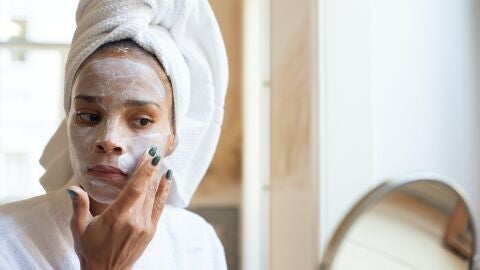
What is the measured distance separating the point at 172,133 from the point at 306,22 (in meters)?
0.58

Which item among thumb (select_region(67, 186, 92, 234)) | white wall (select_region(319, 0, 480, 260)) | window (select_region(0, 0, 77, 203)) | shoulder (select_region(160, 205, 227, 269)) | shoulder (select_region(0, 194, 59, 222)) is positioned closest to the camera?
thumb (select_region(67, 186, 92, 234))

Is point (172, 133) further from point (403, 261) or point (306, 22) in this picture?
point (306, 22)

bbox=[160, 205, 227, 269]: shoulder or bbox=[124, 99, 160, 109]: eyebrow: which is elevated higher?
bbox=[124, 99, 160, 109]: eyebrow

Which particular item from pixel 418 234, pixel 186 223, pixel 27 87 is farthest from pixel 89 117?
pixel 27 87

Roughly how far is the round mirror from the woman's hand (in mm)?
232

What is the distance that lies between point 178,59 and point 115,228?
26 centimetres

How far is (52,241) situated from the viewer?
0.67m

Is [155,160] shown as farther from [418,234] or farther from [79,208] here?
[418,234]

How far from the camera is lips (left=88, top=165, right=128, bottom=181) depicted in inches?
25.0

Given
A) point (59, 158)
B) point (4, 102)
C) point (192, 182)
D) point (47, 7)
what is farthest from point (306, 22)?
point (4, 102)

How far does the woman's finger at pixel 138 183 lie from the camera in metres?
0.59

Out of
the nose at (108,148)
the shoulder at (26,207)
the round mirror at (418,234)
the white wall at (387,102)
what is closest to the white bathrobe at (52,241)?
the shoulder at (26,207)

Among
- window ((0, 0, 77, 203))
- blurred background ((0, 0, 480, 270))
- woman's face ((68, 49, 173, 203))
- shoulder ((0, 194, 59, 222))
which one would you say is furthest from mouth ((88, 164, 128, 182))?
window ((0, 0, 77, 203))

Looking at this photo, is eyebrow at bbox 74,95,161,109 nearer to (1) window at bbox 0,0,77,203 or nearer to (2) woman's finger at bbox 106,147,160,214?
(2) woman's finger at bbox 106,147,160,214
